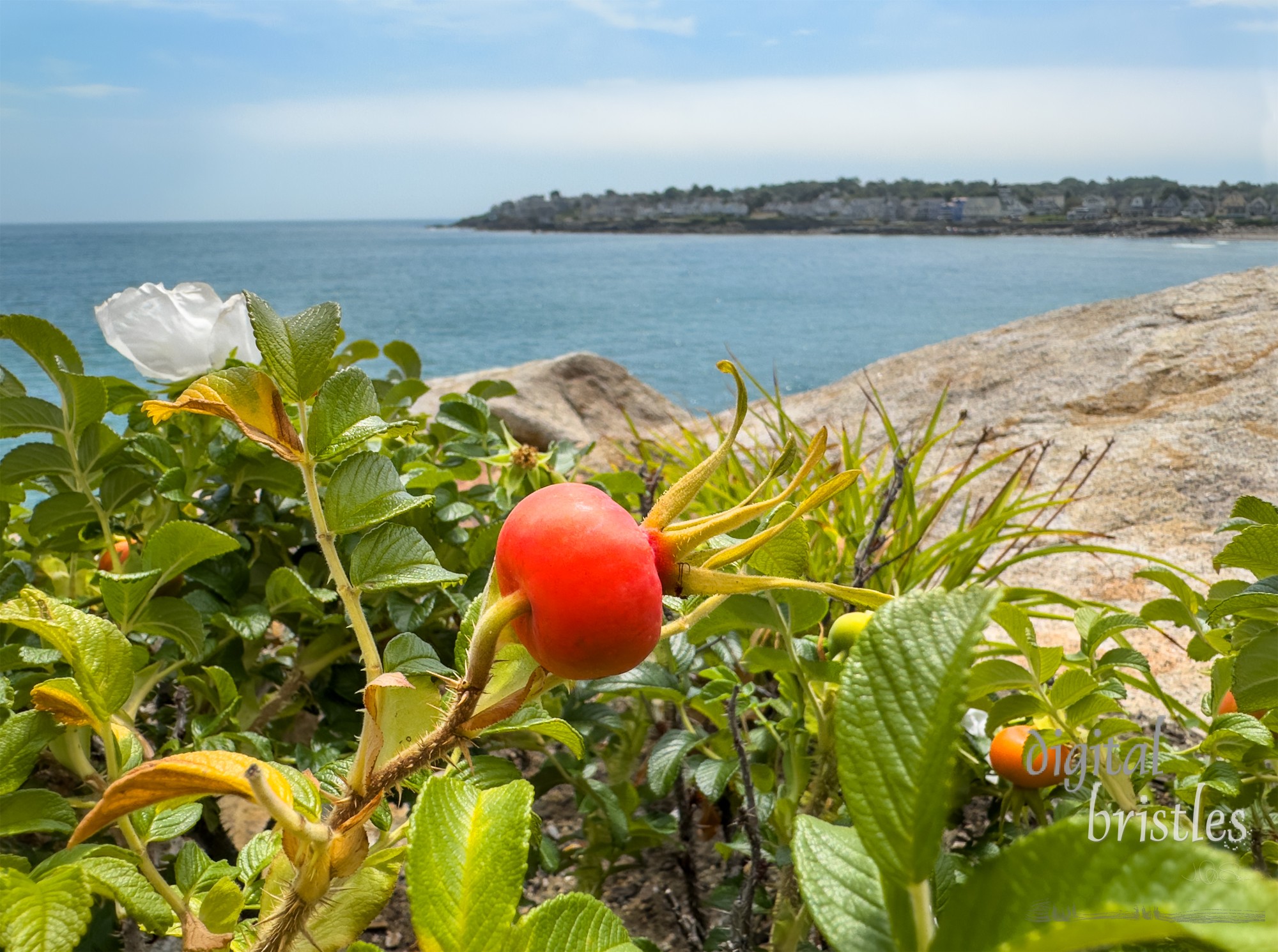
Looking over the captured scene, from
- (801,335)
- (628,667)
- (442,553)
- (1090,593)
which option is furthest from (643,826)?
(801,335)

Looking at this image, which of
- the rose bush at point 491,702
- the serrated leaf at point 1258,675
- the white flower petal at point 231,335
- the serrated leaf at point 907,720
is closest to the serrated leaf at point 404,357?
the rose bush at point 491,702

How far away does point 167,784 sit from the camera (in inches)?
8.5

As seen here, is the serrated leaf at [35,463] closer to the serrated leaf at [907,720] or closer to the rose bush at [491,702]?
the rose bush at [491,702]

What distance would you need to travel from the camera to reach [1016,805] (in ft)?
2.10

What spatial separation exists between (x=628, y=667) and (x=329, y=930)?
0.52 feet

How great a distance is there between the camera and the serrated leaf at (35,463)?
590 mm

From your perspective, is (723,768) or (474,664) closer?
(474,664)

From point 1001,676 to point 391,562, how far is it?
13.2 inches

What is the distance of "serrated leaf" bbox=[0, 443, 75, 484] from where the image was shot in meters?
0.59

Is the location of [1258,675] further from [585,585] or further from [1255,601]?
[585,585]

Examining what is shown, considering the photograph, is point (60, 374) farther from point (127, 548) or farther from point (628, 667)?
point (628, 667)

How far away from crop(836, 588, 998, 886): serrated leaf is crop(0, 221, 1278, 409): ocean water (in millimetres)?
645

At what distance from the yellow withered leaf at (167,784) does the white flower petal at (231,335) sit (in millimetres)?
506

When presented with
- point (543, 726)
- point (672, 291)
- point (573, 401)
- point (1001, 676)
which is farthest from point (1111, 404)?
point (672, 291)
